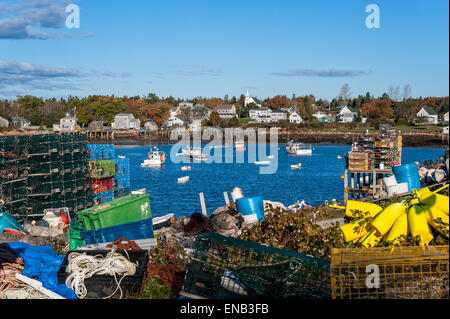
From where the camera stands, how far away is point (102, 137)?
13825 centimetres

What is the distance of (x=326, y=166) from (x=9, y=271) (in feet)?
229

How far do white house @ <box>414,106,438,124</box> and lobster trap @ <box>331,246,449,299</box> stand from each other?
136731mm

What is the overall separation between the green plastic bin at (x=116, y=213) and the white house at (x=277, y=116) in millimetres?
145750

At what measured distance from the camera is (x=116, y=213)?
541 inches

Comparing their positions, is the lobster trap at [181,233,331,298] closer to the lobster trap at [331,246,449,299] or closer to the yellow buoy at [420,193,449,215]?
the lobster trap at [331,246,449,299]

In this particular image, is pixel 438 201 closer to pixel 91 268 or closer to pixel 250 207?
pixel 91 268

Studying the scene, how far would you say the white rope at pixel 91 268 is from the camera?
7.54 metres

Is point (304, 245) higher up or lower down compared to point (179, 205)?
higher up

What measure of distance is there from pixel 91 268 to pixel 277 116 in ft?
508

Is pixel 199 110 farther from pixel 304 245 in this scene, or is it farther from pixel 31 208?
pixel 304 245

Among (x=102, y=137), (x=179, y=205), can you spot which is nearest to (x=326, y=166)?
(x=179, y=205)

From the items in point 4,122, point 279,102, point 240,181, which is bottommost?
point 240,181

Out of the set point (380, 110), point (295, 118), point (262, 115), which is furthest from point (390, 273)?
point (262, 115)

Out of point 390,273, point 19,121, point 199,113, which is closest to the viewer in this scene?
point 390,273
